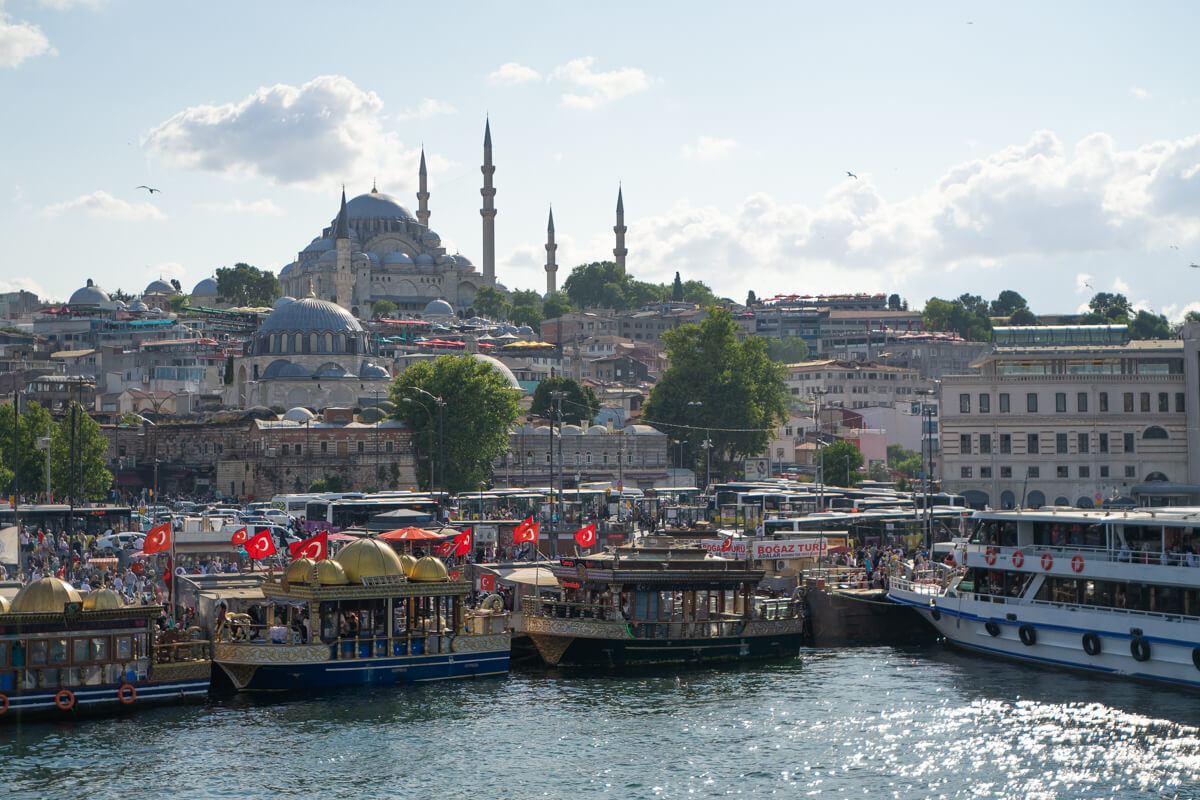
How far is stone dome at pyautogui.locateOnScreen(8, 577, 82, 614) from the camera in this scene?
26.9m

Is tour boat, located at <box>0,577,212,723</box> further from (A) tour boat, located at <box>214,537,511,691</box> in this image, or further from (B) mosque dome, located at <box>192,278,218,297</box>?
(B) mosque dome, located at <box>192,278,218,297</box>

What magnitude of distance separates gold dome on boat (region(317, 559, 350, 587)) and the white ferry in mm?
13268

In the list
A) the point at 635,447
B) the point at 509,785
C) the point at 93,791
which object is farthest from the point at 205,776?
the point at 635,447

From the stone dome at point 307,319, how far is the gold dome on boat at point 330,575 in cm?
6869

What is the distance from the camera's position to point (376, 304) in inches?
6156

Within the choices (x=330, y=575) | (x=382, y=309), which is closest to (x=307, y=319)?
(x=382, y=309)

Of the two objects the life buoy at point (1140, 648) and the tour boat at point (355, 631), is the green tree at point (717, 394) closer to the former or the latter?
the life buoy at point (1140, 648)

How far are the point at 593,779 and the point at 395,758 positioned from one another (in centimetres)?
322

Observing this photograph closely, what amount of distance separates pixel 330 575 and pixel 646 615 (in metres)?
6.90

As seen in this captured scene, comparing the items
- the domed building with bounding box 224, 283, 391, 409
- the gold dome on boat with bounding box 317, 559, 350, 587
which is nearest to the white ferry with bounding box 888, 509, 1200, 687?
the gold dome on boat with bounding box 317, 559, 350, 587

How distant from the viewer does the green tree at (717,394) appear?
284 ft

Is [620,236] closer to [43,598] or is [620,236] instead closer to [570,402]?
[570,402]

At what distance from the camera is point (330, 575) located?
29.6 metres

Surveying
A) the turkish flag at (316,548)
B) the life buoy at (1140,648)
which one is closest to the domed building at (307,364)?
the turkish flag at (316,548)
